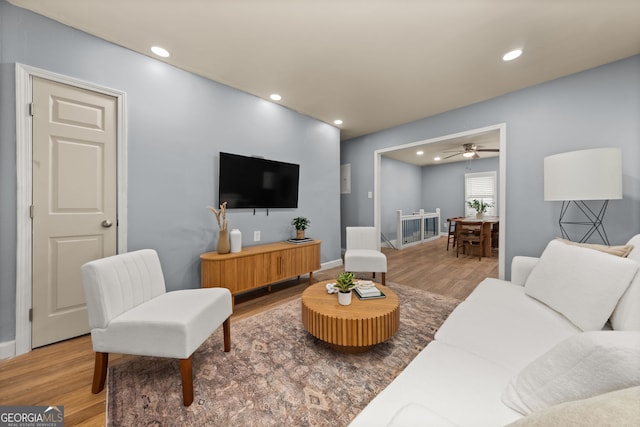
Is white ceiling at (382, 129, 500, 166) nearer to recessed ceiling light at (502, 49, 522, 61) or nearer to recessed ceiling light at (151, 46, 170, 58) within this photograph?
recessed ceiling light at (502, 49, 522, 61)

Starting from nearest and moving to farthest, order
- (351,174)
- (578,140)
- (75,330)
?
(75,330), (578,140), (351,174)

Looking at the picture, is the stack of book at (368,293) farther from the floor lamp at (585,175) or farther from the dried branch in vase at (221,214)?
the floor lamp at (585,175)

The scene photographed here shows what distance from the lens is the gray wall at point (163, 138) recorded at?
5.56 ft

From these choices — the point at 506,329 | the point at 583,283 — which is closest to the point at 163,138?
the point at 506,329

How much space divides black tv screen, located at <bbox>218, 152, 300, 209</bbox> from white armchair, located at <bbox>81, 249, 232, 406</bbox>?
1.34m

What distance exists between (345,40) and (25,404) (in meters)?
3.27

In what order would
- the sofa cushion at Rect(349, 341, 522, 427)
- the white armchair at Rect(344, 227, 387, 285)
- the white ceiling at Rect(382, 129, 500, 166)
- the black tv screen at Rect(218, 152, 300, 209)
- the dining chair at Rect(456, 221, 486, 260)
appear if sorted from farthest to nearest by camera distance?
the white ceiling at Rect(382, 129, 500, 166) → the dining chair at Rect(456, 221, 486, 260) → the white armchair at Rect(344, 227, 387, 285) → the black tv screen at Rect(218, 152, 300, 209) → the sofa cushion at Rect(349, 341, 522, 427)

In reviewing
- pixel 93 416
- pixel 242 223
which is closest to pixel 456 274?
pixel 242 223

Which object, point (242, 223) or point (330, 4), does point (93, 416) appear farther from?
point (330, 4)

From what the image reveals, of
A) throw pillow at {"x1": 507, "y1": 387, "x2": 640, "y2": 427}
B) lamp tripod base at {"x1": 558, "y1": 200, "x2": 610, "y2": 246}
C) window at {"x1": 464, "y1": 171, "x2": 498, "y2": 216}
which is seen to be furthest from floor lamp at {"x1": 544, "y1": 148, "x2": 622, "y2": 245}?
window at {"x1": 464, "y1": 171, "x2": 498, "y2": 216}

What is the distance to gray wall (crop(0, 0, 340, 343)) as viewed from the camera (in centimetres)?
170

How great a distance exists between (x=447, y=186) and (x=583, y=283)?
23.1ft

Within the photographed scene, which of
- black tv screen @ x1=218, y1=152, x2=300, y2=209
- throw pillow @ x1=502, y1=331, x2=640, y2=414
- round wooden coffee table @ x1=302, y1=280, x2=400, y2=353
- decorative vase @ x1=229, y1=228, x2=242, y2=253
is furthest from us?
black tv screen @ x1=218, y1=152, x2=300, y2=209

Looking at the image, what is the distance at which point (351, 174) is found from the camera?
503 centimetres
